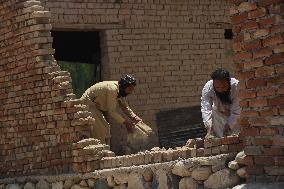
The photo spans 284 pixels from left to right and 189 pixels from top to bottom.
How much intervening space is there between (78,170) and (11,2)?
2.62 m

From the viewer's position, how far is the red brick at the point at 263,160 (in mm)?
4930

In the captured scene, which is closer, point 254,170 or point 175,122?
point 254,170

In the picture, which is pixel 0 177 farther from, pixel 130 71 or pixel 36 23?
pixel 130 71

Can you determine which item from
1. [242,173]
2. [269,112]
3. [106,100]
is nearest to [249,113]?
[269,112]

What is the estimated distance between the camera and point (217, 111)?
254 inches

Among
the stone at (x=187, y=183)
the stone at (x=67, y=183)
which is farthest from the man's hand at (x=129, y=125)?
the stone at (x=187, y=183)

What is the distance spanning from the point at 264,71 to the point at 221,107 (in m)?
1.51

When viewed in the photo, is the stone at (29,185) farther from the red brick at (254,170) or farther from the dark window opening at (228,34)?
the dark window opening at (228,34)

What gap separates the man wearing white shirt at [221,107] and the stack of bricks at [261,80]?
3.20 ft

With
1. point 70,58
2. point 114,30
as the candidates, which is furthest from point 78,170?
point 70,58

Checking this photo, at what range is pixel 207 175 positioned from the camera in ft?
17.9

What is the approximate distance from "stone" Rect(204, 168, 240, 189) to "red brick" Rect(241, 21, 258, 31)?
140cm

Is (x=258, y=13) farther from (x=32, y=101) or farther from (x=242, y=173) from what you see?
(x=32, y=101)

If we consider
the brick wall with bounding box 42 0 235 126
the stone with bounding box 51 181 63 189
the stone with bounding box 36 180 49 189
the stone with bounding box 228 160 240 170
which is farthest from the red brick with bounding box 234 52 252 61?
the brick wall with bounding box 42 0 235 126
